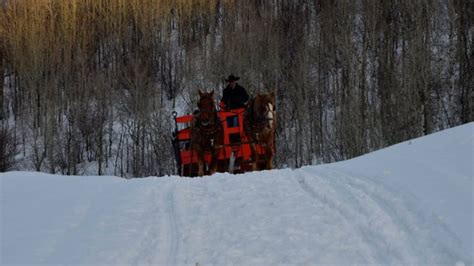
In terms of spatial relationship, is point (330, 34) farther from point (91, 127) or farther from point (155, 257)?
point (155, 257)

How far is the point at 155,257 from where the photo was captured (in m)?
3.92

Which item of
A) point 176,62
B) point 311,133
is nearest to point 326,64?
point 311,133

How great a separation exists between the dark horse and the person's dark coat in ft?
5.44

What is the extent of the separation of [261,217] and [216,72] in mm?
22230

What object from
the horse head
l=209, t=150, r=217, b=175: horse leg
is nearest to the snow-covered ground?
the horse head

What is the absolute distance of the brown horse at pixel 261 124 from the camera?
10.3 metres

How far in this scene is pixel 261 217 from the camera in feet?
15.9

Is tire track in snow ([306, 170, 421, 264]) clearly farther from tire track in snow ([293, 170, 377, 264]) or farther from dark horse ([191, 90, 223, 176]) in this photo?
dark horse ([191, 90, 223, 176])

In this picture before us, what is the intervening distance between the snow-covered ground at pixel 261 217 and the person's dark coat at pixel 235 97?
204 inches

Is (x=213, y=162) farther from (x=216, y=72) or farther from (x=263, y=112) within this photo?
(x=216, y=72)

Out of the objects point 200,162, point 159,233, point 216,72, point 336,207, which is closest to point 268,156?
point 200,162

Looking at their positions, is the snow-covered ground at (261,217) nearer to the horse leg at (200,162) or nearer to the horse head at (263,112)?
the horse head at (263,112)

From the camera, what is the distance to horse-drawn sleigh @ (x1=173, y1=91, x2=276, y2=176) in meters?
10.3

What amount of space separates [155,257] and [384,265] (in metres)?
1.61
